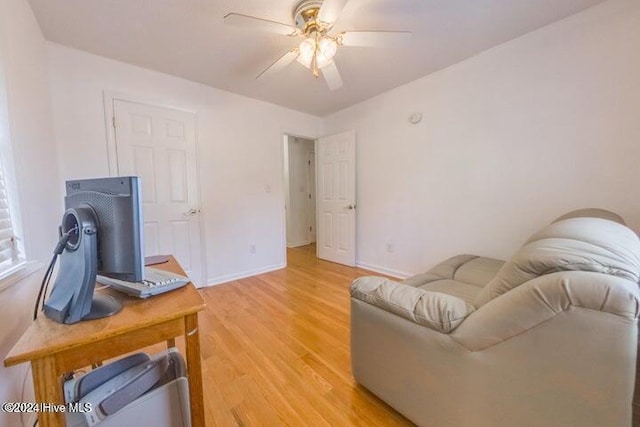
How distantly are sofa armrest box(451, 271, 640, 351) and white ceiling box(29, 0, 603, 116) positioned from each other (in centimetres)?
184

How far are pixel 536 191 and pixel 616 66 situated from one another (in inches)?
37.2

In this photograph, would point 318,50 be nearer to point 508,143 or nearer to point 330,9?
point 330,9

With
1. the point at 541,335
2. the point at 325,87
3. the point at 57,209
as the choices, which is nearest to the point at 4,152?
the point at 57,209

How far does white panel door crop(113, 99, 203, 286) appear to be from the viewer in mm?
2365

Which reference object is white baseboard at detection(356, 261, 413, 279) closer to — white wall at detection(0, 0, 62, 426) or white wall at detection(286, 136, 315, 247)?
white wall at detection(286, 136, 315, 247)

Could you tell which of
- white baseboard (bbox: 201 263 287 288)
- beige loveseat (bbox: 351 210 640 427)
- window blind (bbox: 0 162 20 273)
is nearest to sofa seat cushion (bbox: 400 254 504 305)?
beige loveseat (bbox: 351 210 640 427)

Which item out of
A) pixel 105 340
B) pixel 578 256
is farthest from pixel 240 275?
pixel 578 256

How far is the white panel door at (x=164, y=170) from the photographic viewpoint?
7.76 feet

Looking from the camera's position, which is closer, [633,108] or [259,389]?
[259,389]

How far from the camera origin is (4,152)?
45.1 inches

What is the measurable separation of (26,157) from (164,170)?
1229 millimetres

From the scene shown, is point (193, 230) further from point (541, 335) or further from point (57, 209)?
point (541, 335)

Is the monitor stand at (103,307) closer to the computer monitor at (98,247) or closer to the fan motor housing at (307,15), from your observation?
the computer monitor at (98,247)

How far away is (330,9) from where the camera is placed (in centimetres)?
136
